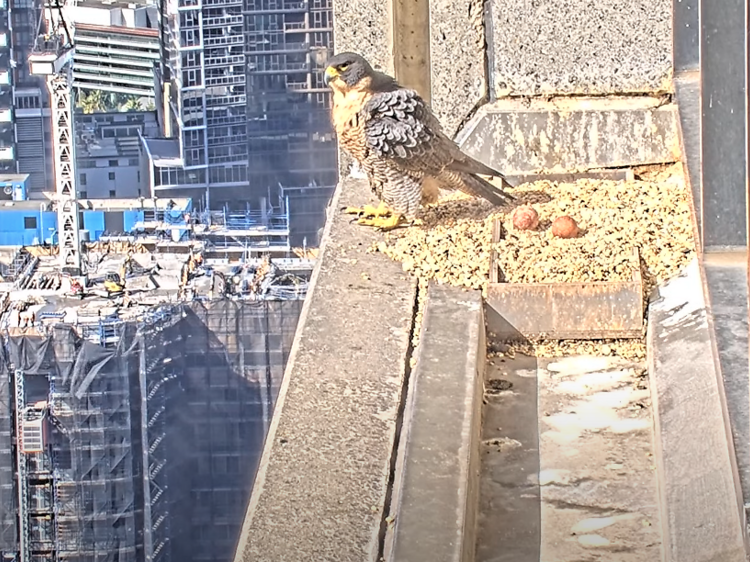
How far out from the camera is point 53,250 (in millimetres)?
17016

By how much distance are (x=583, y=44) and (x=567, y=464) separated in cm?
156

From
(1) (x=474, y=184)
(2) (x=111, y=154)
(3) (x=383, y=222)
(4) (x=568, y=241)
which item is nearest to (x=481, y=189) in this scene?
(1) (x=474, y=184)

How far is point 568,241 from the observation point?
8.00 ft

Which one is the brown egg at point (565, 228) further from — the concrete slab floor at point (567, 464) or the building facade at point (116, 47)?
the building facade at point (116, 47)

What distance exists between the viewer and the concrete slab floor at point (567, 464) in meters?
1.65

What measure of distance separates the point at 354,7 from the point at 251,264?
43.5 ft

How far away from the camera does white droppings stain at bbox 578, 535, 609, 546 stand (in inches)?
64.6

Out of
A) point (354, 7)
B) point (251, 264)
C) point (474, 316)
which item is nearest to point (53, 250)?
point (251, 264)

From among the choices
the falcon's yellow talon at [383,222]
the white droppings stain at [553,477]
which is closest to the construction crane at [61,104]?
the falcon's yellow talon at [383,222]

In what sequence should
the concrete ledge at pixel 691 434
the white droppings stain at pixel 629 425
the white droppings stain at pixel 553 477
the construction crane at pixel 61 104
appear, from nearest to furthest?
the concrete ledge at pixel 691 434
the white droppings stain at pixel 553 477
the white droppings stain at pixel 629 425
the construction crane at pixel 61 104

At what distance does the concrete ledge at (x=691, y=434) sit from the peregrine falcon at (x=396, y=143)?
0.81m

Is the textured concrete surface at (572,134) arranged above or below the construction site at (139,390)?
above

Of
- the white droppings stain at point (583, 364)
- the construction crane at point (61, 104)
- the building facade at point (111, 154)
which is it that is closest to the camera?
the white droppings stain at point (583, 364)

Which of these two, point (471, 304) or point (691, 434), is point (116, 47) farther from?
point (691, 434)
